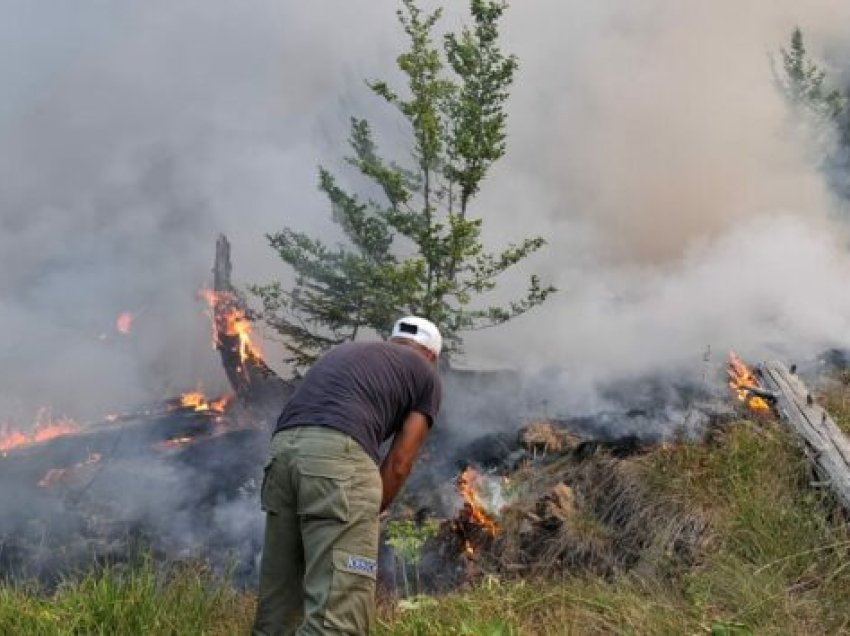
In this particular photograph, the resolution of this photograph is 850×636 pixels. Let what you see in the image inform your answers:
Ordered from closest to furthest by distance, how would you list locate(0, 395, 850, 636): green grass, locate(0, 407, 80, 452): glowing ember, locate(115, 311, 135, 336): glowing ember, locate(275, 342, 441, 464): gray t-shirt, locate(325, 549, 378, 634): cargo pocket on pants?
locate(325, 549, 378, 634): cargo pocket on pants → locate(275, 342, 441, 464): gray t-shirt → locate(0, 395, 850, 636): green grass → locate(0, 407, 80, 452): glowing ember → locate(115, 311, 135, 336): glowing ember

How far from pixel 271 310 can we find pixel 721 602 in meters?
11.2

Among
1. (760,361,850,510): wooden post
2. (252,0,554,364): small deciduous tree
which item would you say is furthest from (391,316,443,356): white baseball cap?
(252,0,554,364): small deciduous tree

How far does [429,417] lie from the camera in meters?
4.10

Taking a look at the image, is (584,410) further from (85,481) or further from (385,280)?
(85,481)

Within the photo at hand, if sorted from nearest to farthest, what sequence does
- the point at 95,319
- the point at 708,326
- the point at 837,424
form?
the point at 837,424 < the point at 708,326 < the point at 95,319

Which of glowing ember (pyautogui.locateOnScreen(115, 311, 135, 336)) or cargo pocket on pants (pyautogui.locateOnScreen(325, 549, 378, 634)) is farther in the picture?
glowing ember (pyautogui.locateOnScreen(115, 311, 135, 336))

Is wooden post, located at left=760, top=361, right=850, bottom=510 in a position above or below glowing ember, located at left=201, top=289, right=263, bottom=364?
below

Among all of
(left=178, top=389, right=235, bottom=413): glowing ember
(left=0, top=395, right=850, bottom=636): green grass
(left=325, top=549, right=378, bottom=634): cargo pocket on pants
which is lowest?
(left=0, top=395, right=850, bottom=636): green grass

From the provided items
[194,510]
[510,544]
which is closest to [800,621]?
[510,544]

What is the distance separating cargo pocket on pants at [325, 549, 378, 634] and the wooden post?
10.00 ft

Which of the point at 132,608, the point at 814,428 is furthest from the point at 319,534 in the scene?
the point at 814,428

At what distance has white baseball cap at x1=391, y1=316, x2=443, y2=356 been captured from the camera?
4.35m

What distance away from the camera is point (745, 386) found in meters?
7.17

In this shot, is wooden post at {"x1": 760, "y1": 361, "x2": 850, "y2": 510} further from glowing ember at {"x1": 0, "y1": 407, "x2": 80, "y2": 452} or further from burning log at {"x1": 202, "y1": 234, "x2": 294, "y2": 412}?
glowing ember at {"x1": 0, "y1": 407, "x2": 80, "y2": 452}
